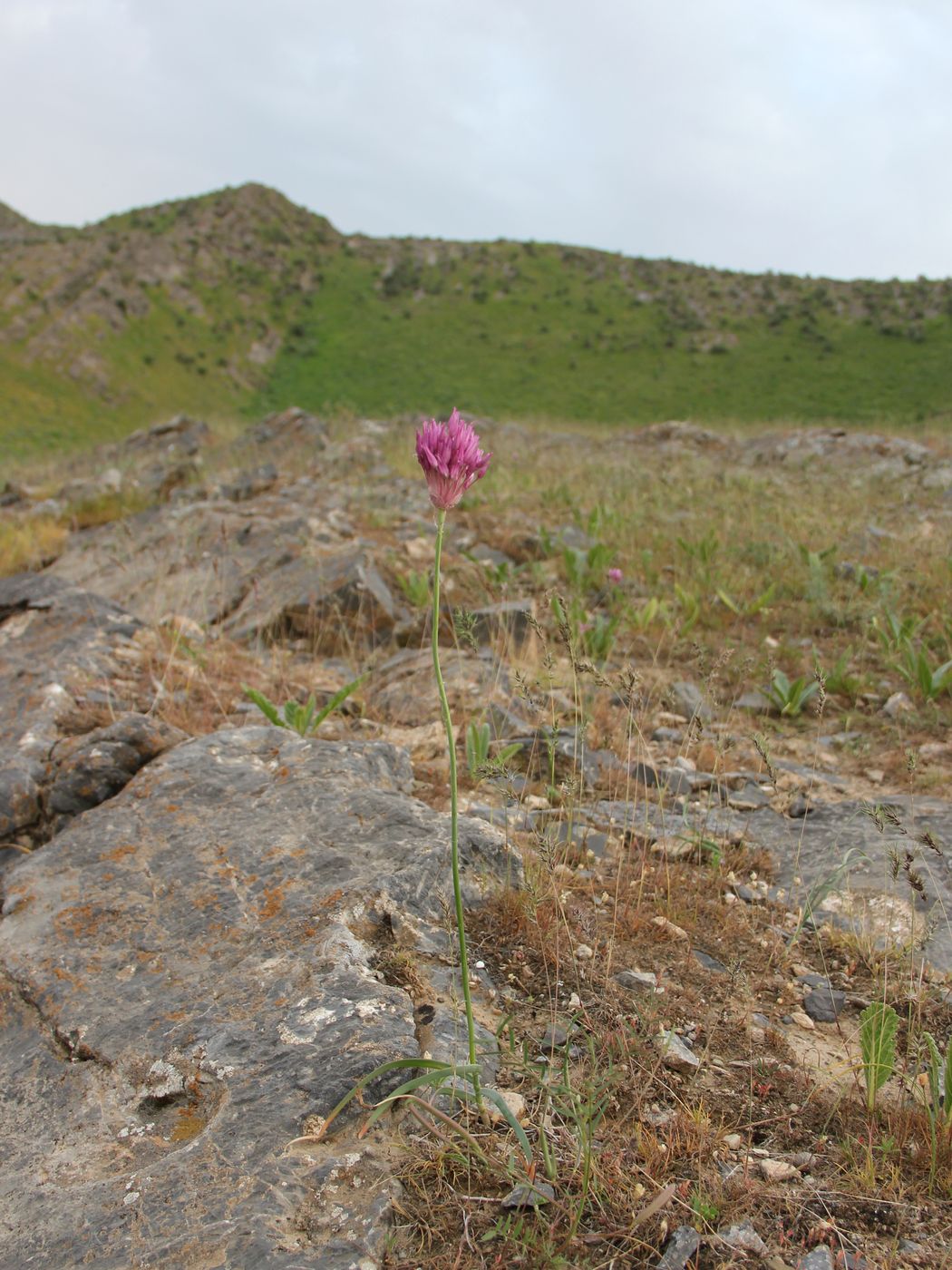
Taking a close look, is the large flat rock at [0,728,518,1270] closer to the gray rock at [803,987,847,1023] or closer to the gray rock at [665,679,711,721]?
the gray rock at [803,987,847,1023]

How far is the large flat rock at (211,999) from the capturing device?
1.34 m

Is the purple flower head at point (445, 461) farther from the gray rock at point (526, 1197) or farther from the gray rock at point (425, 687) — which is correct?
the gray rock at point (425, 687)

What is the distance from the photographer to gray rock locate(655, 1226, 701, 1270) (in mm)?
1276

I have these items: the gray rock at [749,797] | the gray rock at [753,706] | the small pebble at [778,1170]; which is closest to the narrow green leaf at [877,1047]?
the small pebble at [778,1170]

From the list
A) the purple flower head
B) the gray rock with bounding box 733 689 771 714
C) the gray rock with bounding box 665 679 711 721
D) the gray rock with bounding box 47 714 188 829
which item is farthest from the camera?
the gray rock with bounding box 733 689 771 714

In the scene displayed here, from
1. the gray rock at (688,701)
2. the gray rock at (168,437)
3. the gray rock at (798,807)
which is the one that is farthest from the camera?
the gray rock at (168,437)

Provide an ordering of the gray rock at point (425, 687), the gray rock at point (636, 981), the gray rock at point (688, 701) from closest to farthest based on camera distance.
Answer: the gray rock at point (636, 981) → the gray rock at point (425, 687) → the gray rock at point (688, 701)

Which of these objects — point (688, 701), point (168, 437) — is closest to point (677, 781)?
point (688, 701)

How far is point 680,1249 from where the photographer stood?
1.30 m

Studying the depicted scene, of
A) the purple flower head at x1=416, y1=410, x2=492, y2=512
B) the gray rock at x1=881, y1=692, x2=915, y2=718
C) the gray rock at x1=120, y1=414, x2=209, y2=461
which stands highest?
the gray rock at x1=120, y1=414, x2=209, y2=461

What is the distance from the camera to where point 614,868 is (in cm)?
249

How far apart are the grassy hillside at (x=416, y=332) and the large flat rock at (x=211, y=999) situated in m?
23.3

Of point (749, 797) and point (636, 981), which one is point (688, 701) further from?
point (636, 981)

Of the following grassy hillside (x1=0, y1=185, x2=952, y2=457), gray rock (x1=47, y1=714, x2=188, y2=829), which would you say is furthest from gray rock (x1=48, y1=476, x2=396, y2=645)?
grassy hillside (x1=0, y1=185, x2=952, y2=457)
